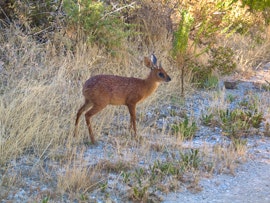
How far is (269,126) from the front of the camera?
26.3 ft

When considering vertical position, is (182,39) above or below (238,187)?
above

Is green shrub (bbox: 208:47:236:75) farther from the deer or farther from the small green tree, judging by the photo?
the deer

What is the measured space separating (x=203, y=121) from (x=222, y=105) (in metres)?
0.67

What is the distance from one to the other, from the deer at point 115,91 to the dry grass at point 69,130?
0.35 metres

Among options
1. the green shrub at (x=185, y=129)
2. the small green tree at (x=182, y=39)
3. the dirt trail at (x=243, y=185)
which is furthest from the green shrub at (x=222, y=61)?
the dirt trail at (x=243, y=185)

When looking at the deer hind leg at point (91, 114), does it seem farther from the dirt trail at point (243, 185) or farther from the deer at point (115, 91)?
the dirt trail at point (243, 185)

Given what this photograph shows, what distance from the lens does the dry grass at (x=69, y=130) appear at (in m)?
5.82

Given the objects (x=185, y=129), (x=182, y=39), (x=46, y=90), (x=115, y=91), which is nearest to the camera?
(x=115, y=91)

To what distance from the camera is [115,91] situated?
23.7ft

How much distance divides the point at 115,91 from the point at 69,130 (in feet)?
2.79

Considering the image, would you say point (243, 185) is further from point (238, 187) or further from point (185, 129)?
point (185, 129)

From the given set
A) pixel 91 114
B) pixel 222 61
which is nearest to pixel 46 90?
pixel 91 114

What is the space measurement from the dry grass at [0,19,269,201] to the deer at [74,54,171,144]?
1.16 feet

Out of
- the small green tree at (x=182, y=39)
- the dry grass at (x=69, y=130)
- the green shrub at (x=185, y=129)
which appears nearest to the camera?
the dry grass at (x=69, y=130)
